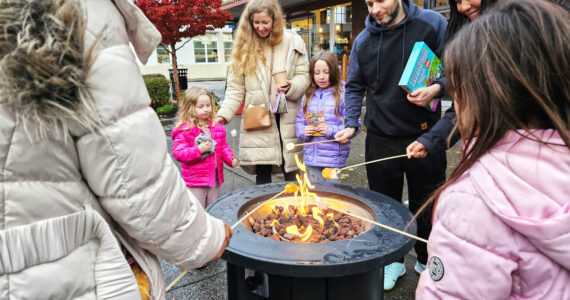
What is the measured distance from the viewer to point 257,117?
11.7 ft

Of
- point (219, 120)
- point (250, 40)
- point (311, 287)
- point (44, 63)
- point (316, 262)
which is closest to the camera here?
point (44, 63)

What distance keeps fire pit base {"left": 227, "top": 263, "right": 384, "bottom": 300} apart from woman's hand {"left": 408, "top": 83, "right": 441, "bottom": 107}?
1.20m

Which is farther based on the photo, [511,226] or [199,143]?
[199,143]

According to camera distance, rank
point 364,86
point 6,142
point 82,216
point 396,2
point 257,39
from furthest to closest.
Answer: point 257,39
point 364,86
point 396,2
point 82,216
point 6,142

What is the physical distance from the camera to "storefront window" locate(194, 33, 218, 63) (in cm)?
2859

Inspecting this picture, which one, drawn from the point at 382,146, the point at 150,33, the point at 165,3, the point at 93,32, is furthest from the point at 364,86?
the point at 165,3

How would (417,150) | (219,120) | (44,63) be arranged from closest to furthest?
(44,63) < (417,150) < (219,120)

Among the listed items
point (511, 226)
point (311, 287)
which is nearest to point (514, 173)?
point (511, 226)

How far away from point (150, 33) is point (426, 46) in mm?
1871

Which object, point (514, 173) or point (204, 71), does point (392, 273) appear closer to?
point (514, 173)

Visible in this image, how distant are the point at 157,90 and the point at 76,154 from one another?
34.0 ft

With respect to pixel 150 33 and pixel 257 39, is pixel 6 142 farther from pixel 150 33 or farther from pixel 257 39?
pixel 257 39

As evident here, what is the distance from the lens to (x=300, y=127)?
12.2 ft

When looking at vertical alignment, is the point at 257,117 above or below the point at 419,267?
above
